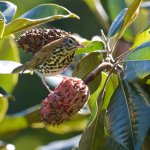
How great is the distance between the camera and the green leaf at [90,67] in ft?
5.38

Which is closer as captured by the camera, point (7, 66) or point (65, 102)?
point (65, 102)

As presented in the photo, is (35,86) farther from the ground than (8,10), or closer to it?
closer to it

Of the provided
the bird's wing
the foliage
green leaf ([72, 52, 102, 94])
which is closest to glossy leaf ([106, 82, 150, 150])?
the foliage

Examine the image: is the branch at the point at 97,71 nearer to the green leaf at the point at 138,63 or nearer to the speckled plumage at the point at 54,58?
the green leaf at the point at 138,63

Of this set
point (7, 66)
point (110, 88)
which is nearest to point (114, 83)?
point (110, 88)

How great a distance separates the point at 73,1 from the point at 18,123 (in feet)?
6.72

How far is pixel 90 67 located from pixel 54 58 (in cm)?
32

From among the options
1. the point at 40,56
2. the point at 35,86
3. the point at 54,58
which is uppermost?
the point at 40,56

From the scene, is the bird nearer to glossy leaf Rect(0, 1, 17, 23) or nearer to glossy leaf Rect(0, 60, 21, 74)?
glossy leaf Rect(0, 60, 21, 74)

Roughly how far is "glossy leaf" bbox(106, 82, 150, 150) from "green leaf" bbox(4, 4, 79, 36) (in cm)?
28

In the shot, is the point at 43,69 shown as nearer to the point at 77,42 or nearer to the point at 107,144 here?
the point at 77,42

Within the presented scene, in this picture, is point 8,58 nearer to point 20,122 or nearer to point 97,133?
point 20,122

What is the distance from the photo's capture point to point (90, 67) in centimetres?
167

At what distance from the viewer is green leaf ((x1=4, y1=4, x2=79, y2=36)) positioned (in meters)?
1.63
